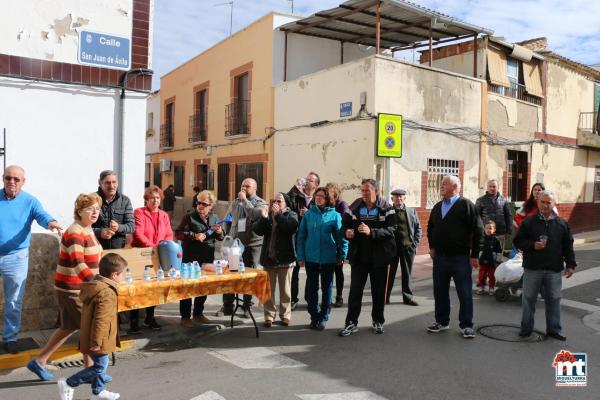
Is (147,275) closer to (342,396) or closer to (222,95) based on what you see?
(342,396)

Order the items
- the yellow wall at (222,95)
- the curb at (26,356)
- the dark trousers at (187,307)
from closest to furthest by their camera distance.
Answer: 1. the curb at (26,356)
2. the dark trousers at (187,307)
3. the yellow wall at (222,95)

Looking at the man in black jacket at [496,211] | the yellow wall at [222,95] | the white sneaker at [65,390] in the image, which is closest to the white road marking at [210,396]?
the white sneaker at [65,390]

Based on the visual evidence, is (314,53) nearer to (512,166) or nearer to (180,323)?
(512,166)

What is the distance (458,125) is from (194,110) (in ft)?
35.7

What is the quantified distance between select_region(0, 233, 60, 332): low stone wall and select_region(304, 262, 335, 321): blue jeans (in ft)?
9.68

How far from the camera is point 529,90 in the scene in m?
15.4

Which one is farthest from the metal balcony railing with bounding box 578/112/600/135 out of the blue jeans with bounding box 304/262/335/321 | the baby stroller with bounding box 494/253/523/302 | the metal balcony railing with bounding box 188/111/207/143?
the blue jeans with bounding box 304/262/335/321

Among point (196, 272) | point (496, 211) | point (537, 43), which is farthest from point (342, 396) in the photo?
point (537, 43)

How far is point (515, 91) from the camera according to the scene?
49.8 ft

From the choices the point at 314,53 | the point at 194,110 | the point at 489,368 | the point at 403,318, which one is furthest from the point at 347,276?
the point at 194,110

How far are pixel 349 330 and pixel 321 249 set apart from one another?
1.00 metres

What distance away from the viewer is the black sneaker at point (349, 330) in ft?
19.0

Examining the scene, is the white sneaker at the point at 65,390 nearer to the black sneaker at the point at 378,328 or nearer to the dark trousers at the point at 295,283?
the black sneaker at the point at 378,328

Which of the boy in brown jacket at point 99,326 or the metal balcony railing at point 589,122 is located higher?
the metal balcony railing at point 589,122
